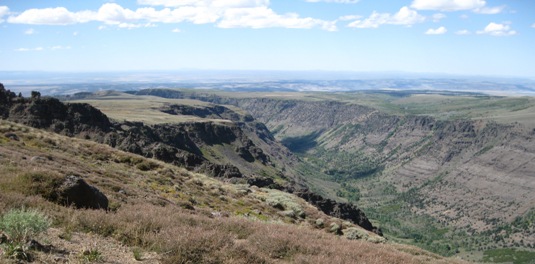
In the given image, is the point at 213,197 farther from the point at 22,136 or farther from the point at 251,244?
the point at 251,244

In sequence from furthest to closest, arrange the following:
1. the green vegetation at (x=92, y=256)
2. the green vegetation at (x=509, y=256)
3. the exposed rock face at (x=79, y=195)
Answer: the green vegetation at (x=509, y=256)
the exposed rock face at (x=79, y=195)
the green vegetation at (x=92, y=256)

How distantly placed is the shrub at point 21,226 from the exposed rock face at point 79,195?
3.82 m

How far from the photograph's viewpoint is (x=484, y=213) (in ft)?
559

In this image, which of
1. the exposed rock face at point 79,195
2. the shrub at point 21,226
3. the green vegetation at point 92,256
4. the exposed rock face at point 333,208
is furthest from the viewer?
the exposed rock face at point 333,208

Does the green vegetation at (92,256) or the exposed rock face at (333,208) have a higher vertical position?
the green vegetation at (92,256)

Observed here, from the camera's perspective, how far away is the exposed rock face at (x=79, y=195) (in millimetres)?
12812

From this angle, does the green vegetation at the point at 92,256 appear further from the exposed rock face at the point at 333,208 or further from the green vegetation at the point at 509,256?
the green vegetation at the point at 509,256

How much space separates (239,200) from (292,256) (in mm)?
23927

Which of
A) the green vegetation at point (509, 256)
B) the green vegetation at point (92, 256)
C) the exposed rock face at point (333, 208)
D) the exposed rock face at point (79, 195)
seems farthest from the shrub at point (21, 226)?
the green vegetation at point (509, 256)

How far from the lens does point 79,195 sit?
43.3 feet

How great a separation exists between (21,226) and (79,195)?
4.91 m

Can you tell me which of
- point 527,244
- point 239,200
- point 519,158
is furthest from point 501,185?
point 239,200

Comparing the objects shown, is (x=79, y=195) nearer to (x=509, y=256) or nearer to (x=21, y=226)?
(x=21, y=226)

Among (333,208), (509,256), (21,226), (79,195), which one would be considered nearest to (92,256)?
(21,226)
